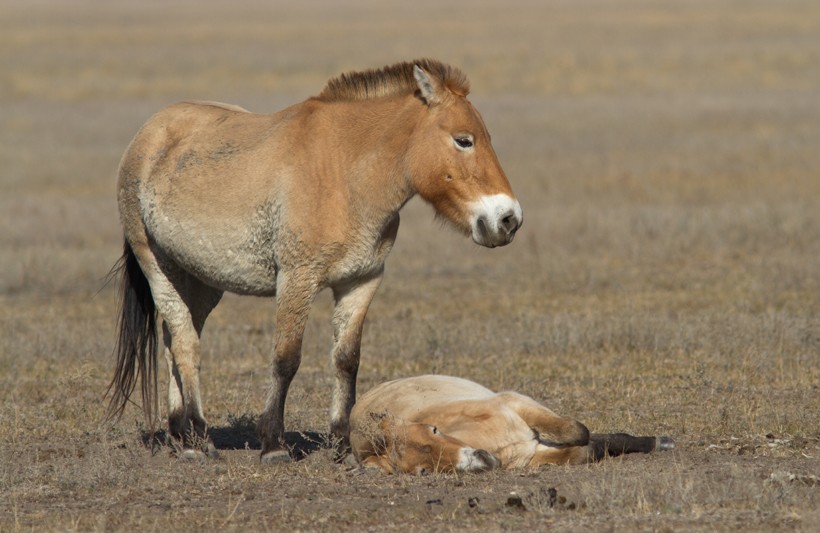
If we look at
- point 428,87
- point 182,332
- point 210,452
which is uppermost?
point 428,87

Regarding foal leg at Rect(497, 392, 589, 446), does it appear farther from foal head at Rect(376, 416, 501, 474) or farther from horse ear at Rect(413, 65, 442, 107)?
horse ear at Rect(413, 65, 442, 107)

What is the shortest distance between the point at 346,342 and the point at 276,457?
0.82 metres

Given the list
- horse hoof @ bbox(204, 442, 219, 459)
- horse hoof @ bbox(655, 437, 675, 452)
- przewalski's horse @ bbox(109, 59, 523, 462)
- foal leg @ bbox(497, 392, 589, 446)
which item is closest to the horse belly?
przewalski's horse @ bbox(109, 59, 523, 462)

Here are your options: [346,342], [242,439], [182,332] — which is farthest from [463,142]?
[242,439]

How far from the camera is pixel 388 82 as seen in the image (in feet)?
24.7

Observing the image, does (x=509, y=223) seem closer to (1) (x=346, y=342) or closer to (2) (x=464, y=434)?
(2) (x=464, y=434)

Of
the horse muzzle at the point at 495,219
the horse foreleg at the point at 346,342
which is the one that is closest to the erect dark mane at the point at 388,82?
the horse muzzle at the point at 495,219

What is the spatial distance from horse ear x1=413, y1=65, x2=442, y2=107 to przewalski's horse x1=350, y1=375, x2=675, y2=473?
1.68 m

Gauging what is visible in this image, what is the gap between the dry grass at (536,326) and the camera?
6.07 m

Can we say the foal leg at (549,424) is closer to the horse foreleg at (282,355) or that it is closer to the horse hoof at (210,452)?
the horse foreleg at (282,355)

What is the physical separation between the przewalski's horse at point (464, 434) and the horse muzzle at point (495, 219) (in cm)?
87

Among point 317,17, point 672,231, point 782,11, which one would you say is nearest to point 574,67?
point 672,231

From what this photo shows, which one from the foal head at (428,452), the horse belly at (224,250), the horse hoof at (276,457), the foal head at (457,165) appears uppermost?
the foal head at (457,165)

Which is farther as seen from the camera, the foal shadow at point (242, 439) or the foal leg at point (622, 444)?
the foal shadow at point (242, 439)
